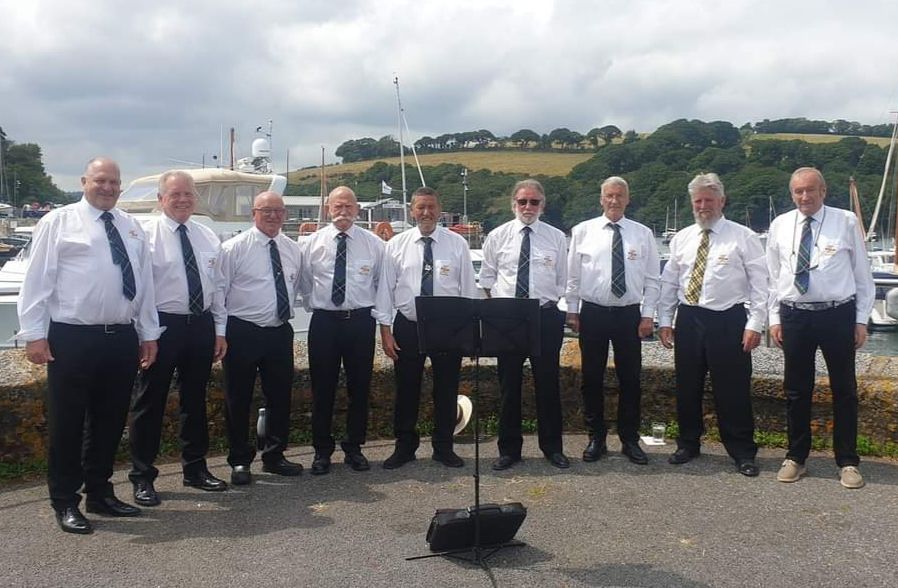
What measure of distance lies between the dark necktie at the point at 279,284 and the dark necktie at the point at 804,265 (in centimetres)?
355

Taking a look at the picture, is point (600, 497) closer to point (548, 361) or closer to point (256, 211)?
point (548, 361)

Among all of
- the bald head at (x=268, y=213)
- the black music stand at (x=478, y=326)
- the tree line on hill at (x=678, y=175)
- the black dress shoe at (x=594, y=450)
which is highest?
the tree line on hill at (x=678, y=175)

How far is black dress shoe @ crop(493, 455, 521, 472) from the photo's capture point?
18.2ft

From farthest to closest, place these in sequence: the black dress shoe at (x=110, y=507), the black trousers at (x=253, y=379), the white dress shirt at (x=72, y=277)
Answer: the black trousers at (x=253, y=379) < the black dress shoe at (x=110, y=507) < the white dress shirt at (x=72, y=277)

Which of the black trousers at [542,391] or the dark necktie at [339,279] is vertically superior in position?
the dark necktie at [339,279]

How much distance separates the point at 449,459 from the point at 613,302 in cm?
170

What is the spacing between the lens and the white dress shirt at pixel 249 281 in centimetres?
531

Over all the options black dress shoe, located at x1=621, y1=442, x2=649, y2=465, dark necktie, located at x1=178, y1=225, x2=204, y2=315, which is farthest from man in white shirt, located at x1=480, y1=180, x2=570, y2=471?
dark necktie, located at x1=178, y1=225, x2=204, y2=315

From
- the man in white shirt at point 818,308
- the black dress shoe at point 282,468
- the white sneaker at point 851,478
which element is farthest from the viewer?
the black dress shoe at point 282,468

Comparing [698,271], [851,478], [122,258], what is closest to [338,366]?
[122,258]

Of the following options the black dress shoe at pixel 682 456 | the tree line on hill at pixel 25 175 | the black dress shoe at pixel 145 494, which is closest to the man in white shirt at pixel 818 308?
the black dress shoe at pixel 682 456

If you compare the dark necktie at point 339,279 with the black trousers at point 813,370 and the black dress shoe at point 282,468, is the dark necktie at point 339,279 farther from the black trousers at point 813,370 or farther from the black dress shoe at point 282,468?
the black trousers at point 813,370

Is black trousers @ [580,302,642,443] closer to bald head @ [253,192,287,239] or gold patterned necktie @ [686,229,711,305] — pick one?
gold patterned necktie @ [686,229,711,305]

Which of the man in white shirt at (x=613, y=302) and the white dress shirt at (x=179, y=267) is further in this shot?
the man in white shirt at (x=613, y=302)
